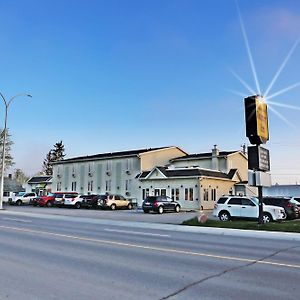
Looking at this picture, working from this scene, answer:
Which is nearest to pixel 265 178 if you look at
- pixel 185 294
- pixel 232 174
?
pixel 185 294

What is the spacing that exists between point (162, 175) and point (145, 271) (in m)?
38.4

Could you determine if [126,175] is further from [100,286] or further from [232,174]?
[100,286]

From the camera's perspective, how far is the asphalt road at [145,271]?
608cm

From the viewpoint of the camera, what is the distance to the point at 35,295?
232 inches

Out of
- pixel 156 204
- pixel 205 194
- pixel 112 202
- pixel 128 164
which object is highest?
pixel 128 164

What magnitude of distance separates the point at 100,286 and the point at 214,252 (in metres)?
5.06

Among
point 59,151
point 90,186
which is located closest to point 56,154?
point 59,151

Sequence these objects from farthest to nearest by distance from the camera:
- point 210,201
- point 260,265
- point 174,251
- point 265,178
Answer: point 210,201 → point 265,178 → point 174,251 → point 260,265

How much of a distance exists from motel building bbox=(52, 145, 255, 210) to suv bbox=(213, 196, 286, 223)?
1785 cm

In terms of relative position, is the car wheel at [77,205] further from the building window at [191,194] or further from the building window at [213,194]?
the building window at [213,194]

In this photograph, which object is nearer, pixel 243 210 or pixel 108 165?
pixel 243 210

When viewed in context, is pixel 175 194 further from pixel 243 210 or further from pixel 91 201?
pixel 243 210

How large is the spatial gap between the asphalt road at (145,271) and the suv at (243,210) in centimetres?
1133

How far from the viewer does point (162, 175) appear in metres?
46.1
